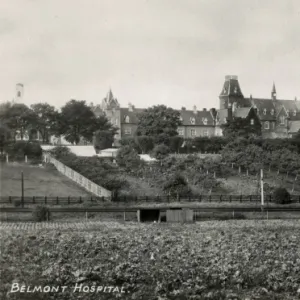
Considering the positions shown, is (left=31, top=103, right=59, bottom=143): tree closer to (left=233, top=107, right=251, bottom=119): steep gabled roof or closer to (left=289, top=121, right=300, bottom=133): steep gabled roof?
(left=233, top=107, right=251, bottom=119): steep gabled roof

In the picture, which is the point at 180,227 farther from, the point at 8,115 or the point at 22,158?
the point at 8,115

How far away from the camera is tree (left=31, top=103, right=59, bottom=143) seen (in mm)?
64500

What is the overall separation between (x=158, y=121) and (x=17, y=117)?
18.5 meters

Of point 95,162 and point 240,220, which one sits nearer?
point 240,220

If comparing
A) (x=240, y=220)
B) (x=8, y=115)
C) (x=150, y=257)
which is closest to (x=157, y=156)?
(x=8, y=115)

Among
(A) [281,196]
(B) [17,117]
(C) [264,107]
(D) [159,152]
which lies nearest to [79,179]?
(D) [159,152]

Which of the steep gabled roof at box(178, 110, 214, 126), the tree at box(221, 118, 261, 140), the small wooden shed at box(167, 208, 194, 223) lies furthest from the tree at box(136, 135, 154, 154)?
the small wooden shed at box(167, 208, 194, 223)

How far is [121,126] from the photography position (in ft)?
283

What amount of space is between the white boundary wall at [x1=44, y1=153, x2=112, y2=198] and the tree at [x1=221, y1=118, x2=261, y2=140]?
26516mm

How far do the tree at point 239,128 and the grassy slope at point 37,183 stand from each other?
29555 mm

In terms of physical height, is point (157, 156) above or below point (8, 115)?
below

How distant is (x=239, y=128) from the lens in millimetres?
76625

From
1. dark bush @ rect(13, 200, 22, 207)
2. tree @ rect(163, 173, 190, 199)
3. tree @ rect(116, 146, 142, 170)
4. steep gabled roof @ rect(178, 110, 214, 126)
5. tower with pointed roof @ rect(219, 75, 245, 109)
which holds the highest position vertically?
tower with pointed roof @ rect(219, 75, 245, 109)

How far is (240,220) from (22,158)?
1179 inches
